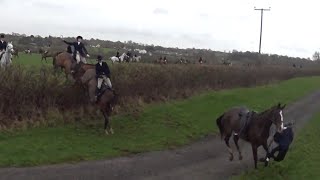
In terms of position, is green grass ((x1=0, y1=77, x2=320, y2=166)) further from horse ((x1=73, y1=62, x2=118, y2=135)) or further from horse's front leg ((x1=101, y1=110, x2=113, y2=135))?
horse ((x1=73, y1=62, x2=118, y2=135))

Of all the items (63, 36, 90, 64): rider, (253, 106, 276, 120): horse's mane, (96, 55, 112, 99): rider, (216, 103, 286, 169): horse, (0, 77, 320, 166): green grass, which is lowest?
(0, 77, 320, 166): green grass

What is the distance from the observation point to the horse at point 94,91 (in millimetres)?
19797

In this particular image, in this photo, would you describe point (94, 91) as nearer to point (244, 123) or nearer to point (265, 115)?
point (244, 123)

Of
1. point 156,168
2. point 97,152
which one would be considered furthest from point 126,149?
point 156,168

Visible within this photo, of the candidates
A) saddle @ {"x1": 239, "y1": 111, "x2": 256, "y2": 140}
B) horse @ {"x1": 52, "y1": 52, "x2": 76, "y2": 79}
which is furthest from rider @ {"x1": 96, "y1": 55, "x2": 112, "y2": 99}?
saddle @ {"x1": 239, "y1": 111, "x2": 256, "y2": 140}

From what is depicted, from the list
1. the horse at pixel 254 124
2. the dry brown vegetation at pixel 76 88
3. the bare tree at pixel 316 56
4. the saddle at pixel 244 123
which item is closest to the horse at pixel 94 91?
the dry brown vegetation at pixel 76 88

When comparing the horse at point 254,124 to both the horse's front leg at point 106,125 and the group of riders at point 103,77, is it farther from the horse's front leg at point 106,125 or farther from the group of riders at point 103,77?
the horse's front leg at point 106,125

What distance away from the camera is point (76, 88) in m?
21.4

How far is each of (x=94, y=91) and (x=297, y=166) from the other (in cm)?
878

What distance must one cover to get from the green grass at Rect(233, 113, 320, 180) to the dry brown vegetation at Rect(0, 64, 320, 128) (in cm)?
828

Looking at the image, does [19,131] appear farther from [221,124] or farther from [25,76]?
[221,124]

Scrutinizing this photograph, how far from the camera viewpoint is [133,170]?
47.7 ft

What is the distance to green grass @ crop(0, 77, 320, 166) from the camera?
51.2ft

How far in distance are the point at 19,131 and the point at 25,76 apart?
7.78ft
